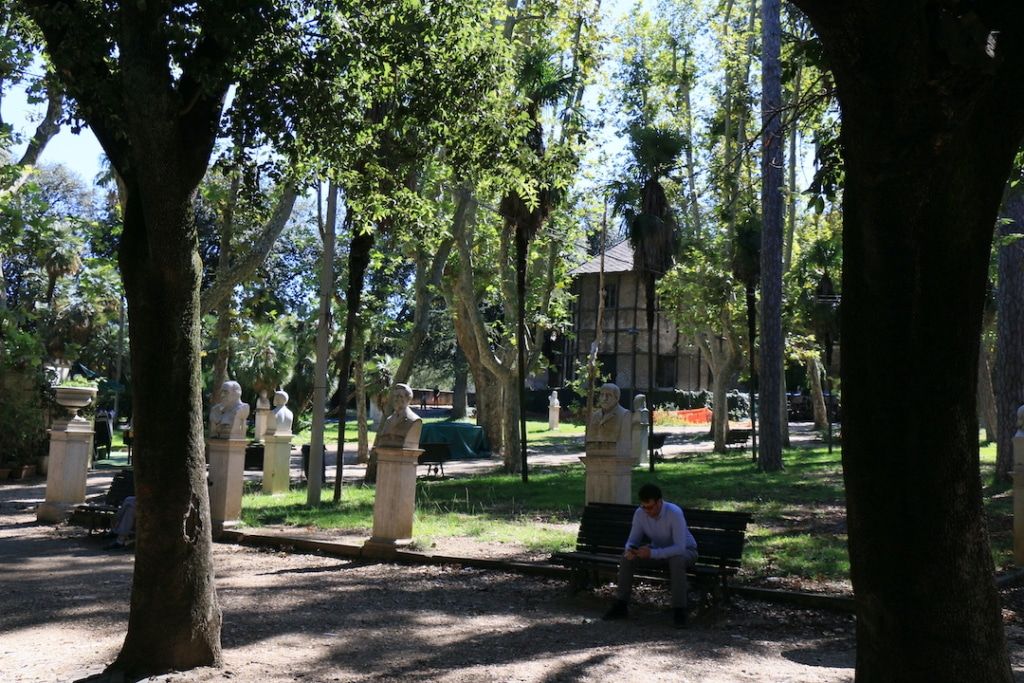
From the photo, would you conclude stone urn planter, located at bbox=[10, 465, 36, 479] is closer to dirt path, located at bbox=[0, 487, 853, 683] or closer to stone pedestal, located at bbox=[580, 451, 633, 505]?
dirt path, located at bbox=[0, 487, 853, 683]

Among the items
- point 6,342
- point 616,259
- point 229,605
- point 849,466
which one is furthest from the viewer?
point 616,259

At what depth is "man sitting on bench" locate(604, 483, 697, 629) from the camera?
8781mm

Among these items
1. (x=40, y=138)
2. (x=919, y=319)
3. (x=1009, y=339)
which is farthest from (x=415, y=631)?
(x=40, y=138)

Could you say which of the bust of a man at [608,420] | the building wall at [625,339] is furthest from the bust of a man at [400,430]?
the building wall at [625,339]

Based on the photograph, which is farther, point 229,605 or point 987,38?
point 229,605

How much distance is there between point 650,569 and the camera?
9250 mm

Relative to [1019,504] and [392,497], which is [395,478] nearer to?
[392,497]

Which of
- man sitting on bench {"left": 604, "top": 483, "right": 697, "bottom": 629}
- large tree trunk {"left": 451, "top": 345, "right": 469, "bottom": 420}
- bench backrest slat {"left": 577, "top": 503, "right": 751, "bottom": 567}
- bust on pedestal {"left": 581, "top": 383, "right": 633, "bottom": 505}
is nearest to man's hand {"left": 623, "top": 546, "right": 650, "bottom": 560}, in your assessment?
man sitting on bench {"left": 604, "top": 483, "right": 697, "bottom": 629}

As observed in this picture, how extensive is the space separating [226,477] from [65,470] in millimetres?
3285

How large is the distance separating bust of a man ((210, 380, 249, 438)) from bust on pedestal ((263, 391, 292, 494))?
4.21 m

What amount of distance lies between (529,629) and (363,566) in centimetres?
389

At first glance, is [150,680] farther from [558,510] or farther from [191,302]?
[558,510]

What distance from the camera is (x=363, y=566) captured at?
470 inches

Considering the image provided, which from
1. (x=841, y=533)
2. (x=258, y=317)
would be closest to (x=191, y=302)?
(x=841, y=533)
